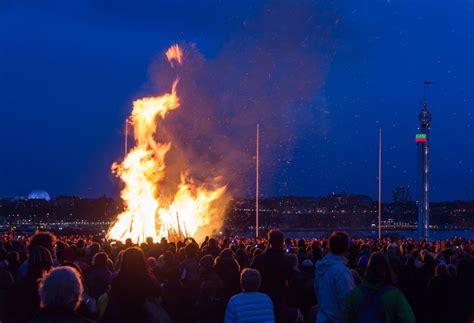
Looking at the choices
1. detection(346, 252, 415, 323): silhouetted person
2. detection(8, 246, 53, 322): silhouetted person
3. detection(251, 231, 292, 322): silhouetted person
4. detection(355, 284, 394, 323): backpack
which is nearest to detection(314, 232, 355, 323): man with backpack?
detection(346, 252, 415, 323): silhouetted person

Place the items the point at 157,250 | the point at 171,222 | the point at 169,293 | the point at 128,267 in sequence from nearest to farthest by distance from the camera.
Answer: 1. the point at 128,267
2. the point at 169,293
3. the point at 157,250
4. the point at 171,222

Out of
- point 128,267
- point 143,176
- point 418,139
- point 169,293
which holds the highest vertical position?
point 418,139

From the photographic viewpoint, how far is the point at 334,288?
7273 millimetres

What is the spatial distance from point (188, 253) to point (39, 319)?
21.0 feet

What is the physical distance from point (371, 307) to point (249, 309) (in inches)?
46.2

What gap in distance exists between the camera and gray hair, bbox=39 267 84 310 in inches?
187

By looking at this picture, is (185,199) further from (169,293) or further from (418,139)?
(418,139)

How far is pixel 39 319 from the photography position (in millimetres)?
4730

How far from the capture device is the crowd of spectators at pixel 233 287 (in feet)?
20.1

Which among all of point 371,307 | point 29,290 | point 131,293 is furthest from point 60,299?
point 371,307

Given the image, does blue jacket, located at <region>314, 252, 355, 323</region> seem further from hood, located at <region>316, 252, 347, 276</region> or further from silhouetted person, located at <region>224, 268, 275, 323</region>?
silhouetted person, located at <region>224, 268, 275, 323</region>

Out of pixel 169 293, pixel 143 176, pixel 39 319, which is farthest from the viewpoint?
pixel 143 176

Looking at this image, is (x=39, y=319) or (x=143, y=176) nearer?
(x=39, y=319)

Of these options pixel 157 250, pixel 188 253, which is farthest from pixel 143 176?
pixel 188 253
